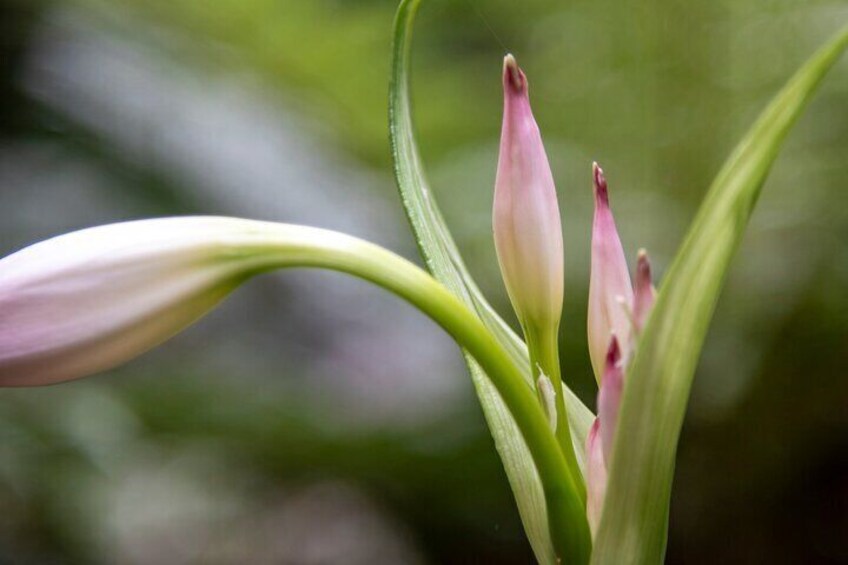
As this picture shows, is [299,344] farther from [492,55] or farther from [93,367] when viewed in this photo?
[93,367]

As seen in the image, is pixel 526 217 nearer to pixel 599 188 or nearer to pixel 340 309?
pixel 599 188

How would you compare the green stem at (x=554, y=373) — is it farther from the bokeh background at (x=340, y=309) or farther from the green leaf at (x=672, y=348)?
the bokeh background at (x=340, y=309)

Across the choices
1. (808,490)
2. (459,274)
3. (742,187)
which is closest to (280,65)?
(808,490)

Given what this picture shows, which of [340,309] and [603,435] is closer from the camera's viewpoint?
[603,435]

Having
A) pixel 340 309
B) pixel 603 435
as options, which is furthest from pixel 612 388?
pixel 340 309

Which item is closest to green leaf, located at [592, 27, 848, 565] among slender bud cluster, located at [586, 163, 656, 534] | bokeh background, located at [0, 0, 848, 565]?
slender bud cluster, located at [586, 163, 656, 534]

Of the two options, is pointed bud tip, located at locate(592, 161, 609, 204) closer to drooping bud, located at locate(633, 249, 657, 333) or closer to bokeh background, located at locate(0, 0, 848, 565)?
drooping bud, located at locate(633, 249, 657, 333)
